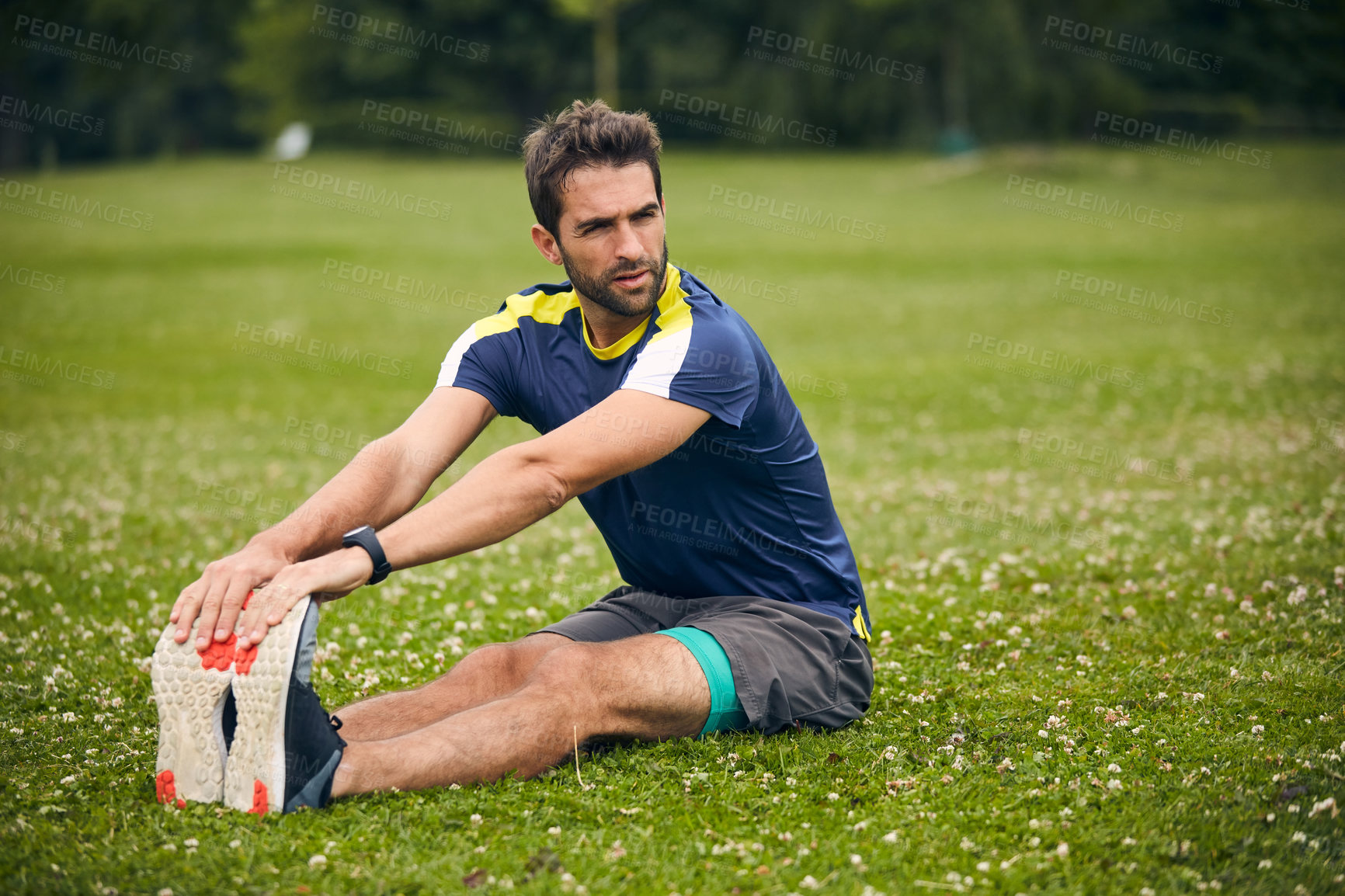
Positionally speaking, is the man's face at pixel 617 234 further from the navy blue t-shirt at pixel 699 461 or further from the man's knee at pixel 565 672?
the man's knee at pixel 565 672

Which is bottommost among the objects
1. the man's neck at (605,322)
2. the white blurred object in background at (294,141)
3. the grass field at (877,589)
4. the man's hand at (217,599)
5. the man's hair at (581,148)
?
the grass field at (877,589)

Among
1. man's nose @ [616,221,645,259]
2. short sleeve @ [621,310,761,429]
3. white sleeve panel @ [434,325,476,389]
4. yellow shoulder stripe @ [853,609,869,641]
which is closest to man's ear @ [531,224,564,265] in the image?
man's nose @ [616,221,645,259]

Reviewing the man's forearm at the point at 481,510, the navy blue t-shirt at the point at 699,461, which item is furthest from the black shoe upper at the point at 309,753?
the navy blue t-shirt at the point at 699,461

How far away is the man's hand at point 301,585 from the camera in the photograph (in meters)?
3.77

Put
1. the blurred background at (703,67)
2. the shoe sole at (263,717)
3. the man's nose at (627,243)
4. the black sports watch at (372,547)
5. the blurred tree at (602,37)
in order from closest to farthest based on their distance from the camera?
1. the shoe sole at (263,717)
2. the black sports watch at (372,547)
3. the man's nose at (627,243)
4. the blurred tree at (602,37)
5. the blurred background at (703,67)

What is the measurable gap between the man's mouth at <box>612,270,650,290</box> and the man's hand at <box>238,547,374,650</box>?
4.96 feet

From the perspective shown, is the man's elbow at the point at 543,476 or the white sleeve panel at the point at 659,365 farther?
the white sleeve panel at the point at 659,365

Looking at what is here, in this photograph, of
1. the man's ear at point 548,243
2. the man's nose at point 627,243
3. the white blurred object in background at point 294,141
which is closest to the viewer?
the man's nose at point 627,243

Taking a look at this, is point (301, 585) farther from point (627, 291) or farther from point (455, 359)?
point (627, 291)

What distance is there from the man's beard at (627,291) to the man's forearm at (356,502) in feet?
3.18

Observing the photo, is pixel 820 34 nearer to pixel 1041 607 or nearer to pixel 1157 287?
pixel 1157 287

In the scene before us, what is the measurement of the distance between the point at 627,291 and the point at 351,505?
140 cm

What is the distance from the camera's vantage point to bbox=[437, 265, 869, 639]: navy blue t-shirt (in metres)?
4.57

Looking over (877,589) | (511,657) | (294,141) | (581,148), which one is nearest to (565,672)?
(511,657)
